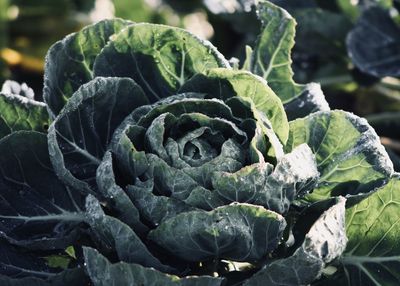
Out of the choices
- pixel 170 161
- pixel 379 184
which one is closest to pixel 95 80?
pixel 170 161

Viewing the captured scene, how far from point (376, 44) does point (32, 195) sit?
47.3 inches

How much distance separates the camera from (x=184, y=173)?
1.38 meters

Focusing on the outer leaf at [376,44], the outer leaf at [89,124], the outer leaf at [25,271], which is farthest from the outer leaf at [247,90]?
the outer leaf at [376,44]

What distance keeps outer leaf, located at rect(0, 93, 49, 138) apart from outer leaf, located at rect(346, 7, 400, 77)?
99cm

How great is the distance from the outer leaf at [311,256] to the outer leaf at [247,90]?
0.68 feet

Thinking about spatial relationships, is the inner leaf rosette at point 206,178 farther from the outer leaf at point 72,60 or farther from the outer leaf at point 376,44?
the outer leaf at point 376,44

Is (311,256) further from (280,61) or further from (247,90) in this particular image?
(280,61)

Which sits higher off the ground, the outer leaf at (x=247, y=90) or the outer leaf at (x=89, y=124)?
the outer leaf at (x=247, y=90)

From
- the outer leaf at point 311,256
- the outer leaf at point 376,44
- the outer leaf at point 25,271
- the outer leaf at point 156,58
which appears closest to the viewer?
the outer leaf at point 311,256

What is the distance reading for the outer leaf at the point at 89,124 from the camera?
1515 millimetres

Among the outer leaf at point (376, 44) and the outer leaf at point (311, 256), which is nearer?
the outer leaf at point (311, 256)

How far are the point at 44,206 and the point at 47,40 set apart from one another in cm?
193

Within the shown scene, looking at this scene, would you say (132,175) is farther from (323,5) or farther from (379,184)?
(323,5)

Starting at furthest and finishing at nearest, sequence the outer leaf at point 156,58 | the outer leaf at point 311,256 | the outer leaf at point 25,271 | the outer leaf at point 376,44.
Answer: the outer leaf at point 376,44
the outer leaf at point 156,58
the outer leaf at point 25,271
the outer leaf at point 311,256
